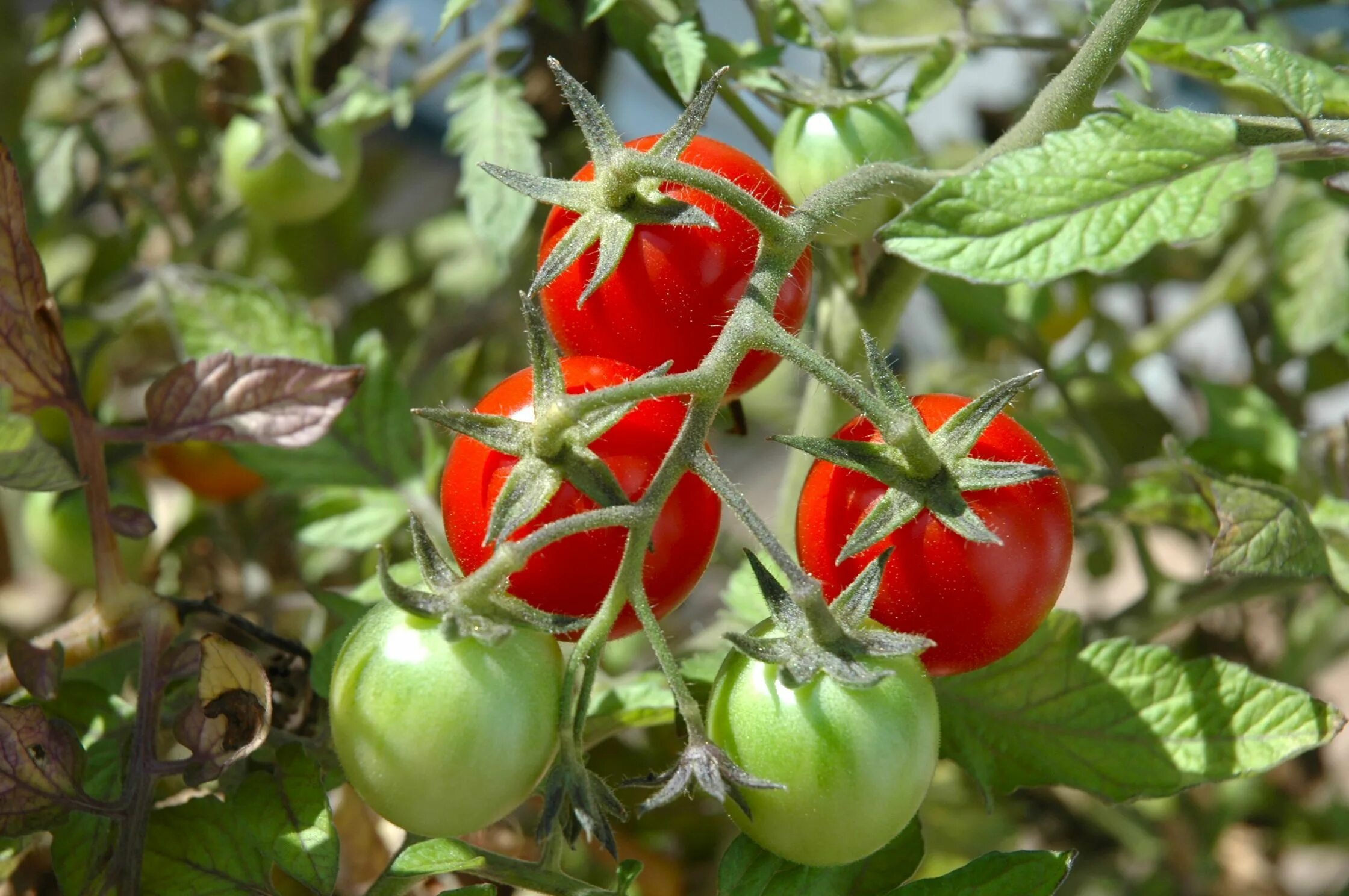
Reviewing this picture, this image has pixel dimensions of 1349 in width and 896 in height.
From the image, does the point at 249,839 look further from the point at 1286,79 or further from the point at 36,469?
the point at 1286,79

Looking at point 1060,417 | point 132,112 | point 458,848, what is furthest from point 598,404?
point 132,112

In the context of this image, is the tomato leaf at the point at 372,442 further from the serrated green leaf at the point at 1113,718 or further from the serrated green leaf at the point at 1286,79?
the serrated green leaf at the point at 1286,79

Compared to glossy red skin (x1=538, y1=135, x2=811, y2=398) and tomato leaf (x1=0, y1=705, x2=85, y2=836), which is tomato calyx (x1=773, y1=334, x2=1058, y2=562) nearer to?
glossy red skin (x1=538, y1=135, x2=811, y2=398)

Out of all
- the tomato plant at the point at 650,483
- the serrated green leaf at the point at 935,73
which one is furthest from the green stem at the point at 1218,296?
the serrated green leaf at the point at 935,73

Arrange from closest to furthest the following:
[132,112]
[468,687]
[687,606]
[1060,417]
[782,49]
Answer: [468,687]
[782,49]
[1060,417]
[132,112]
[687,606]

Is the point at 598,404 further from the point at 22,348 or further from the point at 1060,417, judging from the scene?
the point at 1060,417

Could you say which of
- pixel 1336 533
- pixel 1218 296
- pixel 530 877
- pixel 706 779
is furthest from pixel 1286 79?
pixel 1218 296
